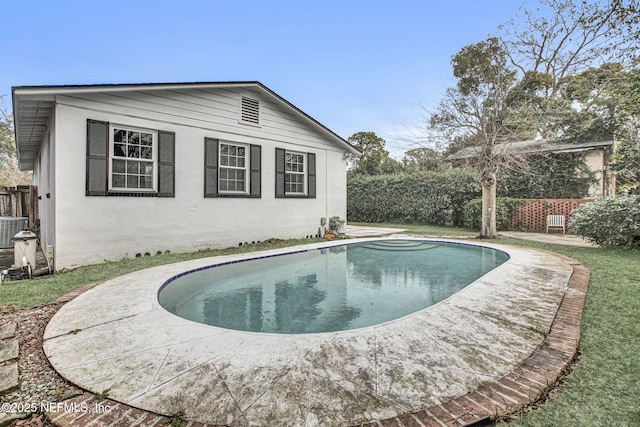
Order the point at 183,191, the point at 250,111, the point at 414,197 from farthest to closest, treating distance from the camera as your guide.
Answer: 1. the point at 414,197
2. the point at 250,111
3. the point at 183,191

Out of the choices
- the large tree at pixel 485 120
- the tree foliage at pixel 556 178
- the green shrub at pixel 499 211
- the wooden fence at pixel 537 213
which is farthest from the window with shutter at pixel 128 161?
the wooden fence at pixel 537 213

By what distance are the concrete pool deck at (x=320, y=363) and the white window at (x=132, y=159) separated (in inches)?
172

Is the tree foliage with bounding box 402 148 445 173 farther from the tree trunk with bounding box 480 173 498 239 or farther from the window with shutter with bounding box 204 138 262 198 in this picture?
the window with shutter with bounding box 204 138 262 198

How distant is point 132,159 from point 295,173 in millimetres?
5025

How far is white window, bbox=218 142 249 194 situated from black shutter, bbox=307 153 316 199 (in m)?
2.38

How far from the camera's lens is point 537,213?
13492 mm

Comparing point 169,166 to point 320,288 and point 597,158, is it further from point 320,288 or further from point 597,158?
point 597,158

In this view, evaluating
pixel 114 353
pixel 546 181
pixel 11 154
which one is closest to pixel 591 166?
pixel 546 181

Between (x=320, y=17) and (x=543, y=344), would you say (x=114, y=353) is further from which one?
(x=320, y=17)

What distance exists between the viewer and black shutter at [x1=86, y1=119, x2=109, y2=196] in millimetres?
6613

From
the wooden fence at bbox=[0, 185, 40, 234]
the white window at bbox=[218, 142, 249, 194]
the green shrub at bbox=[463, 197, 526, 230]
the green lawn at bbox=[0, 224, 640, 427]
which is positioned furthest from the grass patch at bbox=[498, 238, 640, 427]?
the wooden fence at bbox=[0, 185, 40, 234]

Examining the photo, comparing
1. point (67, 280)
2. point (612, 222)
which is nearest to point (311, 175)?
point (67, 280)

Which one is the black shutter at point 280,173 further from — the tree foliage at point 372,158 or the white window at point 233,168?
the tree foliage at point 372,158

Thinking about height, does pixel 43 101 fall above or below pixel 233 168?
above
